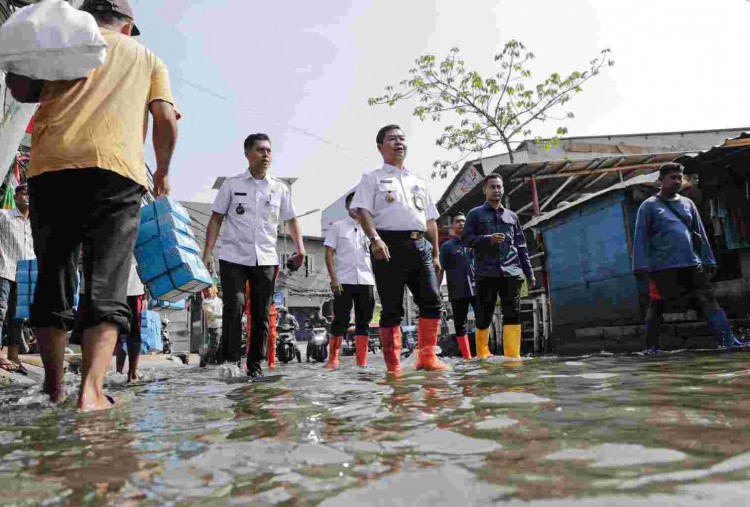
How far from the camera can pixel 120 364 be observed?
669 centimetres

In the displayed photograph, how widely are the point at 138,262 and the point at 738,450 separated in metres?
4.84

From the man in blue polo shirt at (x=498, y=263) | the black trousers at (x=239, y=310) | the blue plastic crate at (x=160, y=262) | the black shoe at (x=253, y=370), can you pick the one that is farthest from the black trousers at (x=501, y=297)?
the blue plastic crate at (x=160, y=262)

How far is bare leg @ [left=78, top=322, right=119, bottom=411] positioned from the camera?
265 centimetres

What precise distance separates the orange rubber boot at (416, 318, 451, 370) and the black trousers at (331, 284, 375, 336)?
7.33ft

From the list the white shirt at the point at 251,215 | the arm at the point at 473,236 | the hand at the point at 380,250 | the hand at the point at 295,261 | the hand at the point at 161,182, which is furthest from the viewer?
the arm at the point at 473,236

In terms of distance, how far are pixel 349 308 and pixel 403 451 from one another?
230 inches

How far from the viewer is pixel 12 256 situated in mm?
6660

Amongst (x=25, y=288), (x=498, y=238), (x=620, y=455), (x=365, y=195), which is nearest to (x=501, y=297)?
(x=498, y=238)

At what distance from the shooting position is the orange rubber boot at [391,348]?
491cm

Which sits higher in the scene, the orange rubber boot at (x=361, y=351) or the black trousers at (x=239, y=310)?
the black trousers at (x=239, y=310)

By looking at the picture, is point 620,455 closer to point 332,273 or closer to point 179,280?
point 179,280

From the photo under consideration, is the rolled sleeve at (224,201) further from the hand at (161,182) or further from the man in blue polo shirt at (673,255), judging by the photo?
the man in blue polo shirt at (673,255)

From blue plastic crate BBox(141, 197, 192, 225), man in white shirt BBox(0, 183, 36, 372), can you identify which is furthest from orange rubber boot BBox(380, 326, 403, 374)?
man in white shirt BBox(0, 183, 36, 372)

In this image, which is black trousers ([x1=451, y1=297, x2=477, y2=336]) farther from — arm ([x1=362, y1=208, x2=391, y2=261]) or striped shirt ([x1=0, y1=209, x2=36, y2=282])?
striped shirt ([x1=0, y1=209, x2=36, y2=282])
